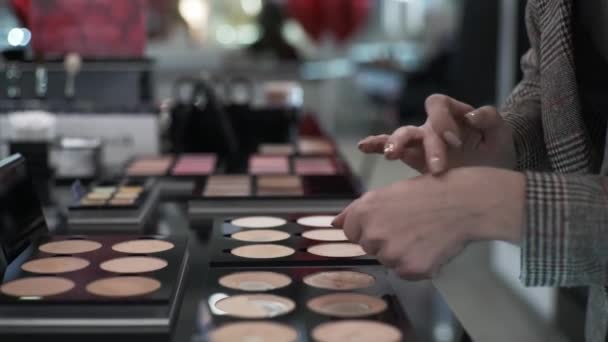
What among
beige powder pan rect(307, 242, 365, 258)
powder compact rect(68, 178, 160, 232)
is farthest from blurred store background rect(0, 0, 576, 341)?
powder compact rect(68, 178, 160, 232)

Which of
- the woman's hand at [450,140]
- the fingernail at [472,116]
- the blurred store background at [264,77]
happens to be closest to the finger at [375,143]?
the woman's hand at [450,140]

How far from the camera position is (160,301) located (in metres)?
0.85

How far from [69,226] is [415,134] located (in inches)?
27.9

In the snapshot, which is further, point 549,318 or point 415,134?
point 549,318

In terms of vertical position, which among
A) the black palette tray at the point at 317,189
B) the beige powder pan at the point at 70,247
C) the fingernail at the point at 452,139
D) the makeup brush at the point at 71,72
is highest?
the makeup brush at the point at 71,72

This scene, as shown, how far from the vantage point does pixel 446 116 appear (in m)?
1.00

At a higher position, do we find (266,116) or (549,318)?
(266,116)

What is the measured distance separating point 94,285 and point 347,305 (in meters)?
0.31

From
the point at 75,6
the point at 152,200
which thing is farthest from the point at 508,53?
the point at 152,200

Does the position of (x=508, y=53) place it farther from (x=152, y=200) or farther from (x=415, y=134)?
(x=415, y=134)

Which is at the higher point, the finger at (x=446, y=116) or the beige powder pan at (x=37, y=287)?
the finger at (x=446, y=116)

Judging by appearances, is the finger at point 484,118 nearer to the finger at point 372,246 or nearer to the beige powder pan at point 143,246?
the finger at point 372,246

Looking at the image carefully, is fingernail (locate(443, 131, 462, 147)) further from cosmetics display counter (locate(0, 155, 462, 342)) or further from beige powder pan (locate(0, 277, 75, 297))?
beige powder pan (locate(0, 277, 75, 297))

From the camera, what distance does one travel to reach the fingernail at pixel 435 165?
87 centimetres
